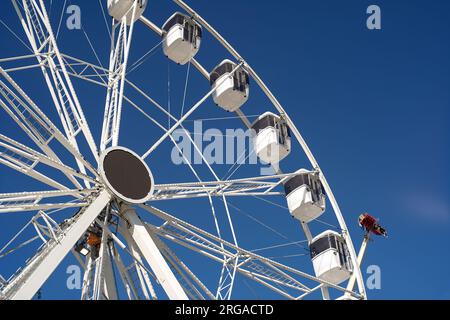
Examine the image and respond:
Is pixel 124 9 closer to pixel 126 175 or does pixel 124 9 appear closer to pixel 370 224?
pixel 126 175

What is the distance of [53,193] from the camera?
1341 centimetres

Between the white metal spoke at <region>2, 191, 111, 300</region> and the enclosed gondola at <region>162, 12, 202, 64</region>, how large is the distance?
20.2 feet

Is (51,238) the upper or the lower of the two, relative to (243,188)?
lower

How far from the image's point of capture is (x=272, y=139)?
64.1 ft

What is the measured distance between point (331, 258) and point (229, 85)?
17.3 ft

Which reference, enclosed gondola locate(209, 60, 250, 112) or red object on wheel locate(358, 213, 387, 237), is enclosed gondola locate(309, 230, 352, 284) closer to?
red object on wheel locate(358, 213, 387, 237)

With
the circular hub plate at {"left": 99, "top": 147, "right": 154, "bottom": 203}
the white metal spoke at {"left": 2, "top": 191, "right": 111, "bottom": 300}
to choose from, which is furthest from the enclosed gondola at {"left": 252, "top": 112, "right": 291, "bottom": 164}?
the white metal spoke at {"left": 2, "top": 191, "right": 111, "bottom": 300}

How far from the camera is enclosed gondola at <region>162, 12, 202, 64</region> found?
62.1 ft

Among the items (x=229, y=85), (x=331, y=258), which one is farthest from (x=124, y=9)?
(x=331, y=258)
